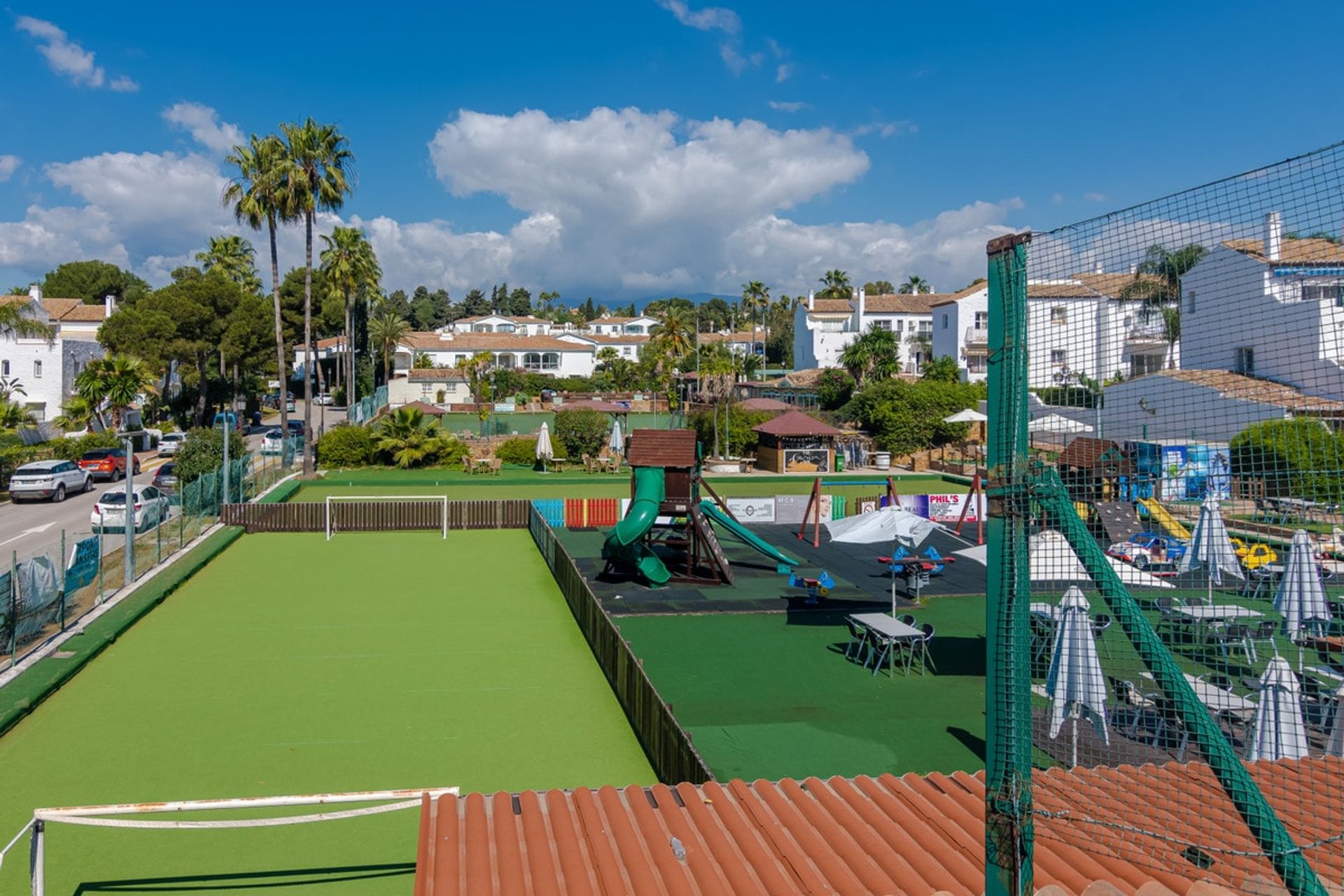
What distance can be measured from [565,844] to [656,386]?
70363 mm

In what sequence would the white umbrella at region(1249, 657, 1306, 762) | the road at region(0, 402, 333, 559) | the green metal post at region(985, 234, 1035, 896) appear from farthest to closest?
the road at region(0, 402, 333, 559), the white umbrella at region(1249, 657, 1306, 762), the green metal post at region(985, 234, 1035, 896)

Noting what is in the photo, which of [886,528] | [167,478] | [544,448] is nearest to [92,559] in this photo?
[886,528]

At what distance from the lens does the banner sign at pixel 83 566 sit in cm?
1864

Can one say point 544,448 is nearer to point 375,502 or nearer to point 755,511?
point 375,502

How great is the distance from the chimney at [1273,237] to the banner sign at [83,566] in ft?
64.3

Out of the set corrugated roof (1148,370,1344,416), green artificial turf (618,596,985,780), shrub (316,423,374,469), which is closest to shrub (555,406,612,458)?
shrub (316,423,374,469)

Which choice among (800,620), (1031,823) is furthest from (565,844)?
(800,620)

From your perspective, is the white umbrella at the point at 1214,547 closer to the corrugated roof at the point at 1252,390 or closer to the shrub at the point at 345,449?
the corrugated roof at the point at 1252,390

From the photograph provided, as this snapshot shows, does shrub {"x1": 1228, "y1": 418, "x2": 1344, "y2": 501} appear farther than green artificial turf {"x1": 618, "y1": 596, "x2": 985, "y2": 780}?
No

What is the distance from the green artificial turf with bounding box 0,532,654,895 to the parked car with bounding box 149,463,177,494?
44.0 feet

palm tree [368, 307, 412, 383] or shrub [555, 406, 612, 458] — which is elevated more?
palm tree [368, 307, 412, 383]

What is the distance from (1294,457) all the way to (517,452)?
150 feet

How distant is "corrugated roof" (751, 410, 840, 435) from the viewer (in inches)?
1818

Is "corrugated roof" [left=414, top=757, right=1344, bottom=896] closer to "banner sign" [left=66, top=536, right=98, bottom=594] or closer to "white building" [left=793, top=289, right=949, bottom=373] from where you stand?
"banner sign" [left=66, top=536, right=98, bottom=594]
